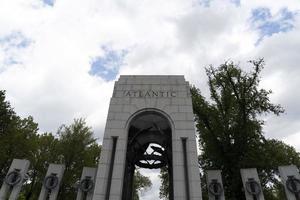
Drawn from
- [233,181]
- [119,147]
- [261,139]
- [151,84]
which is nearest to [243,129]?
[261,139]

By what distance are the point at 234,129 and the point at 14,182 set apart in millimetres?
17310

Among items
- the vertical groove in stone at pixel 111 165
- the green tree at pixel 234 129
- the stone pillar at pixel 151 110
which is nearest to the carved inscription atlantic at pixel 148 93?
the stone pillar at pixel 151 110

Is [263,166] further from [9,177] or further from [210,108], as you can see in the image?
[9,177]

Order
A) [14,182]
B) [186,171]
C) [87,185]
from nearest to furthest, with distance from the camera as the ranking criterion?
[186,171]
[14,182]
[87,185]

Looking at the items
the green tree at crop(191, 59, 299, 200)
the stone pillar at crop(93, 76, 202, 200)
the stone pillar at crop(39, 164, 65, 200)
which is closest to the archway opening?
the stone pillar at crop(93, 76, 202, 200)

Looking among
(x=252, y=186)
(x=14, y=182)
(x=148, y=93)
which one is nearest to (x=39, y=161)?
(x=14, y=182)

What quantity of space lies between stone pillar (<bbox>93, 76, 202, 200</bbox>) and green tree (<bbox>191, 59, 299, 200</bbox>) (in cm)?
1099

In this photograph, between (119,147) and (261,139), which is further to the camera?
(261,139)

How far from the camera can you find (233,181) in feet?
61.5

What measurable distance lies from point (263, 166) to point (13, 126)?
75.8ft

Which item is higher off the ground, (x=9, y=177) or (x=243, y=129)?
(x=243, y=129)

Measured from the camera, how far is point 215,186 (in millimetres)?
11875

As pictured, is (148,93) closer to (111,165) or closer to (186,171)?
(111,165)

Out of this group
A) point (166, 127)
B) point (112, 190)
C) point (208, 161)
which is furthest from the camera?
point (208, 161)
